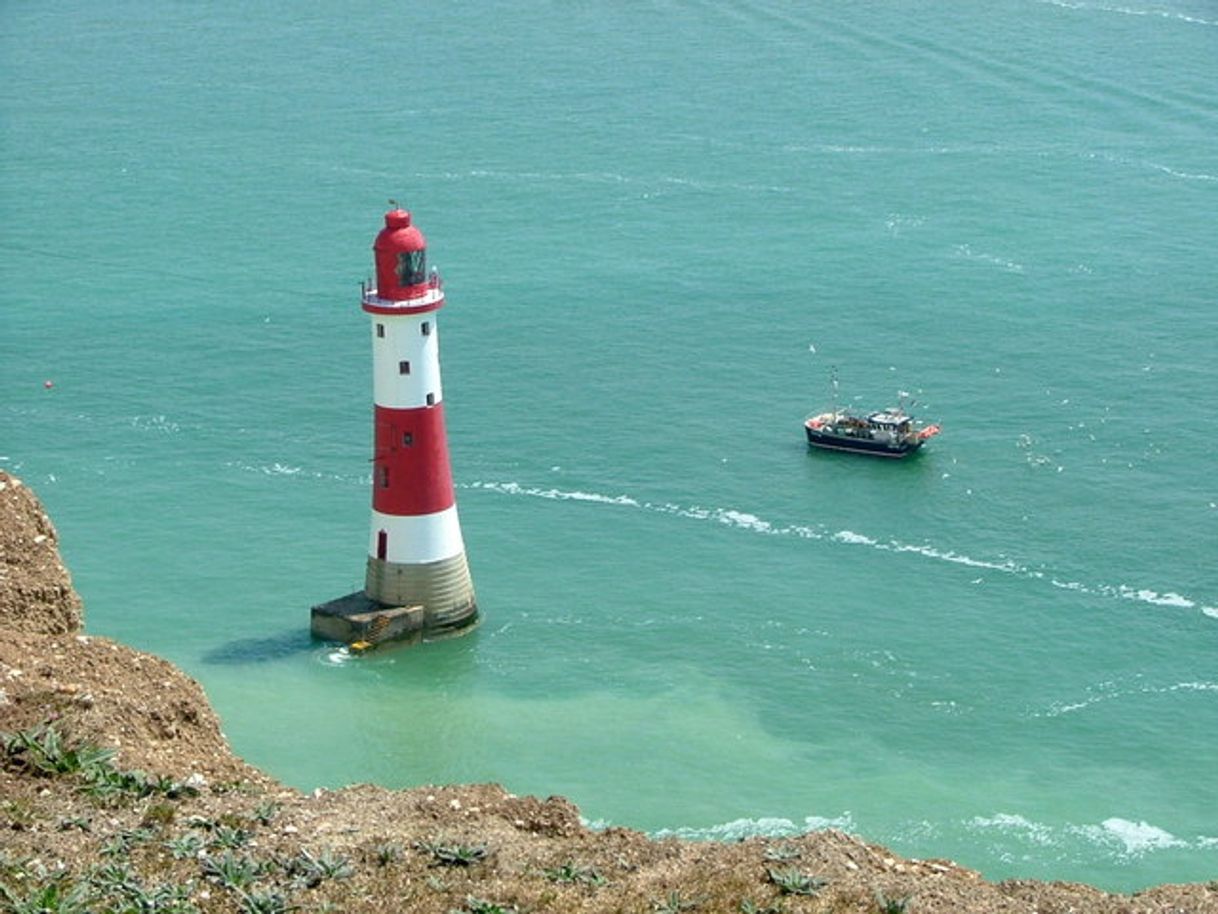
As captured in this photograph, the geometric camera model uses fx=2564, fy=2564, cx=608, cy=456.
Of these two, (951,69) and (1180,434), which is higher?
(951,69)

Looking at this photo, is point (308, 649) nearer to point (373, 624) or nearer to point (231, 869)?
point (373, 624)

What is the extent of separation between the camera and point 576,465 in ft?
229

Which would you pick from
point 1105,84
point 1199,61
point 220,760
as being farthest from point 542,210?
point 220,760

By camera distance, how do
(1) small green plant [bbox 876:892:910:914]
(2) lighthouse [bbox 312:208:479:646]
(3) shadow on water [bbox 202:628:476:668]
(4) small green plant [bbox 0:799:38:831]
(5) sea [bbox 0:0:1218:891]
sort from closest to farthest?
(1) small green plant [bbox 876:892:910:914]
(4) small green plant [bbox 0:799:38:831]
(5) sea [bbox 0:0:1218:891]
(2) lighthouse [bbox 312:208:479:646]
(3) shadow on water [bbox 202:628:476:668]

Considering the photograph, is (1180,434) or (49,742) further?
(1180,434)

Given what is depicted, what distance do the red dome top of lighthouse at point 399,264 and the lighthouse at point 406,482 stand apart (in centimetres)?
2

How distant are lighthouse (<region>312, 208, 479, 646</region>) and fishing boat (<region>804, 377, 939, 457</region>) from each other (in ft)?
58.0

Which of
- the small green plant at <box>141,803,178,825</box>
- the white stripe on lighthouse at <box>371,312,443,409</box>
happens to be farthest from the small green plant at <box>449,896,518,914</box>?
the white stripe on lighthouse at <box>371,312,443,409</box>

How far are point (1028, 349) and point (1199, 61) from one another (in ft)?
146

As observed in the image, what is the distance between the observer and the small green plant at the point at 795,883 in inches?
860

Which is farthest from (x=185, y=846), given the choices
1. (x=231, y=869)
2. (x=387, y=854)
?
(x=387, y=854)

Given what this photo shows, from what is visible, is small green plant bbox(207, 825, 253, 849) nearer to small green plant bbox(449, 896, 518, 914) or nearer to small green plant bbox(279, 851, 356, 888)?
small green plant bbox(279, 851, 356, 888)

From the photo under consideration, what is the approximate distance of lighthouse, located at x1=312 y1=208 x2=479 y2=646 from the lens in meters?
53.9

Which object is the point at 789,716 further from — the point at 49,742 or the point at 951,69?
the point at 951,69
